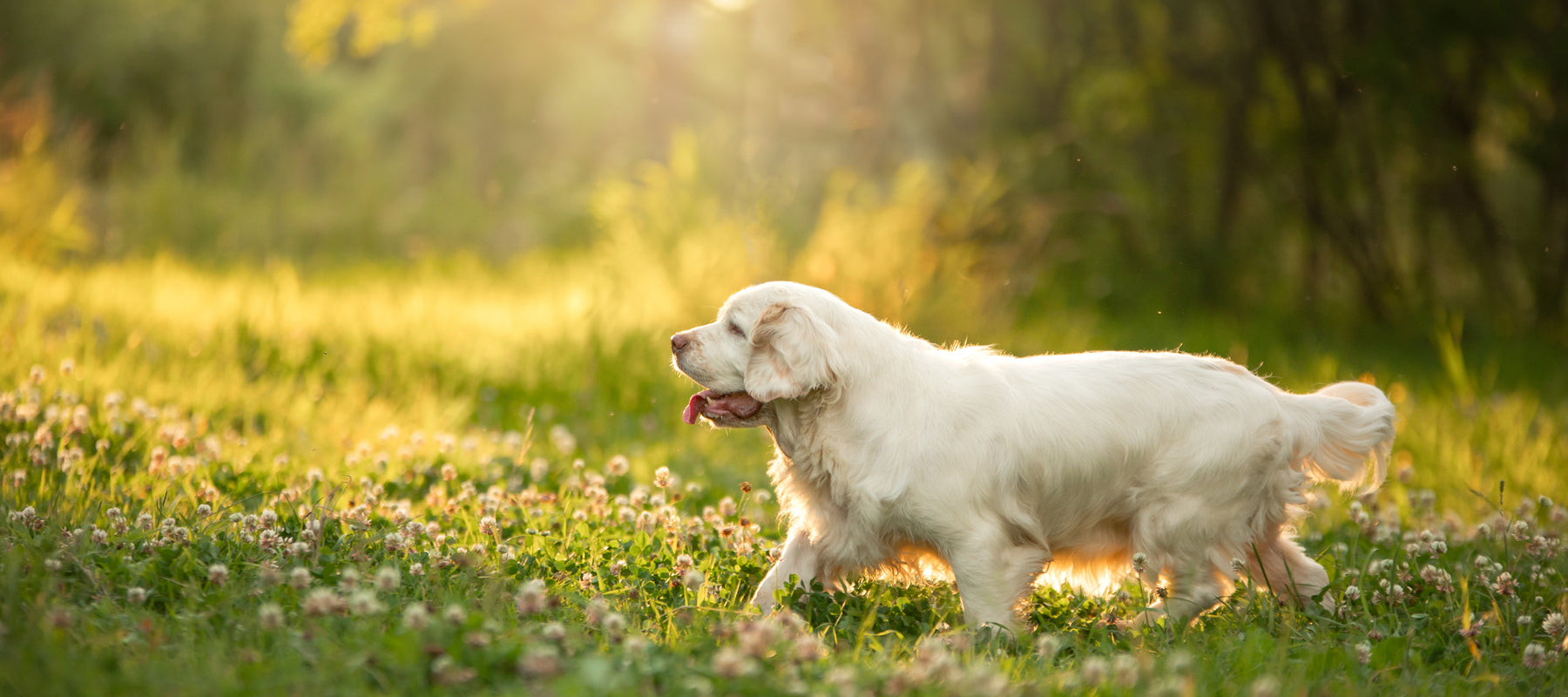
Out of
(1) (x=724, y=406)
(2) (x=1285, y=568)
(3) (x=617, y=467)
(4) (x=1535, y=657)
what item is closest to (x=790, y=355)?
(1) (x=724, y=406)

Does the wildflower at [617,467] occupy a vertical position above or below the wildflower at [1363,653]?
below

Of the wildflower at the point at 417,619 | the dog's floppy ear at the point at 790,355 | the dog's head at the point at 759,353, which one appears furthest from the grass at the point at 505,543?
the dog's floppy ear at the point at 790,355

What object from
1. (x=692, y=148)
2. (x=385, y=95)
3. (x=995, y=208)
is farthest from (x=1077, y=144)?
(x=385, y=95)

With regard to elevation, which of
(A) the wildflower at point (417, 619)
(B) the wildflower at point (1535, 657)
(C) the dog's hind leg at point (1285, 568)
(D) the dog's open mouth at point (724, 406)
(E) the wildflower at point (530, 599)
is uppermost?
(D) the dog's open mouth at point (724, 406)

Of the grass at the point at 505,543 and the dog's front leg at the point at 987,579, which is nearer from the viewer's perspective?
the grass at the point at 505,543

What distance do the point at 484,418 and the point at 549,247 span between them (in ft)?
27.6

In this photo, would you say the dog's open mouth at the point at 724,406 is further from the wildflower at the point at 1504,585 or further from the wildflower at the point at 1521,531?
the wildflower at the point at 1521,531

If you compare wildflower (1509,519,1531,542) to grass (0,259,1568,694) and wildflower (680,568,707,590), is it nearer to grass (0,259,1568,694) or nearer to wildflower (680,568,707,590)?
grass (0,259,1568,694)

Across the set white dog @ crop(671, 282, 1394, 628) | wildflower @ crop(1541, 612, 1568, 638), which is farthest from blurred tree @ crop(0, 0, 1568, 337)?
wildflower @ crop(1541, 612, 1568, 638)

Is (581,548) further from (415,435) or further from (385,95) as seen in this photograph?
(385,95)

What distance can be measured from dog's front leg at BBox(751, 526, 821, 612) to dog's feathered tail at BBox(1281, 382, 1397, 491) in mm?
1697

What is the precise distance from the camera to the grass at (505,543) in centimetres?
250

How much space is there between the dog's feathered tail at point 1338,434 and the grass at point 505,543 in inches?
15.7

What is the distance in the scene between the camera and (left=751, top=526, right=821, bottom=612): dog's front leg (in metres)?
3.53
